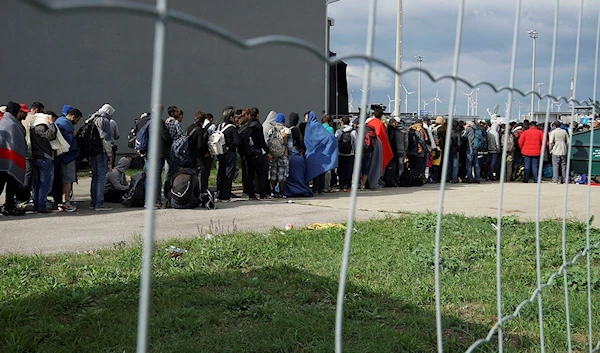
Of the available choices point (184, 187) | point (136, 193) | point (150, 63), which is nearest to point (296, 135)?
point (184, 187)

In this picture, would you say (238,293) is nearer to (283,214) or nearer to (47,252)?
(47,252)

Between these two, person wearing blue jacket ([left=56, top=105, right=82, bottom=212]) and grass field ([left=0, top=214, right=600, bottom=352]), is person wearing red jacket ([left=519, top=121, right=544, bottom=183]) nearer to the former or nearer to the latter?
grass field ([left=0, top=214, right=600, bottom=352])

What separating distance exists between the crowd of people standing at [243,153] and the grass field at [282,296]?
1.78 metres

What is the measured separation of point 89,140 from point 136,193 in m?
1.33

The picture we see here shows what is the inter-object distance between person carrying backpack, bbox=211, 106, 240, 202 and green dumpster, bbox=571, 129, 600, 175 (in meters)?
9.40

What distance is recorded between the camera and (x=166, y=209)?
1135 cm

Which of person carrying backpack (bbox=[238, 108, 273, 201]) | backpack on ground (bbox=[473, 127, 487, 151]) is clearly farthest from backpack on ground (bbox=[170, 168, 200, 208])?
backpack on ground (bbox=[473, 127, 487, 151])

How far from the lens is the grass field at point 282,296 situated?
4.52 m

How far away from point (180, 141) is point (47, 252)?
4.22m

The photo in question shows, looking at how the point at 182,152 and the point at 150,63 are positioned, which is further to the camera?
the point at 150,63

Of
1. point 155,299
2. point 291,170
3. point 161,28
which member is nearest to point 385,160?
point 291,170

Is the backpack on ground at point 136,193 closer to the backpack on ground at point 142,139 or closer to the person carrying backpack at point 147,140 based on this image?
the person carrying backpack at point 147,140

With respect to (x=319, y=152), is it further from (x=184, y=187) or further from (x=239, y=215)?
(x=184, y=187)

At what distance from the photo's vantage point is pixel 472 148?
18422 millimetres
